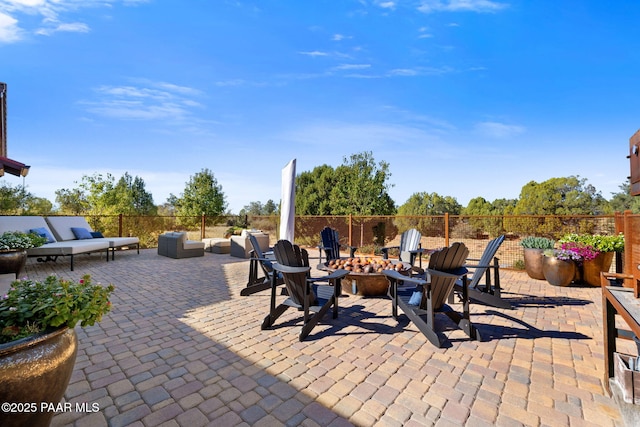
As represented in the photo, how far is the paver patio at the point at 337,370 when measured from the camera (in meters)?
1.73

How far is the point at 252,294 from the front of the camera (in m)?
4.54

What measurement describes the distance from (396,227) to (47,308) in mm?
9810

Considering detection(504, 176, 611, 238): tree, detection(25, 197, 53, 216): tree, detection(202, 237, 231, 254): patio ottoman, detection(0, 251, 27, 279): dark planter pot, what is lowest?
detection(202, 237, 231, 254): patio ottoman

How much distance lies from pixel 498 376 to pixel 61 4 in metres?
8.74

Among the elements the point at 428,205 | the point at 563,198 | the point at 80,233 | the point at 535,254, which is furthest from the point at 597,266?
the point at 428,205

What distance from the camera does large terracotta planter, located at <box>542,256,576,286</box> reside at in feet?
16.4

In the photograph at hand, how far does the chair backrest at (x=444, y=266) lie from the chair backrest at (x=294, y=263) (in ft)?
4.04

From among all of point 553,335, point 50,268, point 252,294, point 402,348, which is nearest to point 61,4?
point 50,268

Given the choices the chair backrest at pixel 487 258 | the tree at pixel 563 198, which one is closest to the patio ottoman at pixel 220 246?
the chair backrest at pixel 487 258

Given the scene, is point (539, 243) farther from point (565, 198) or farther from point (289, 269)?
point (565, 198)

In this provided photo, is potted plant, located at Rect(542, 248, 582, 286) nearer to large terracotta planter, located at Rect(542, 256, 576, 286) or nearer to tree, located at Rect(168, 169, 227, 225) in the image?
large terracotta planter, located at Rect(542, 256, 576, 286)

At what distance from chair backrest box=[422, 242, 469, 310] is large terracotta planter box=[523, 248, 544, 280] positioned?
3.65 m

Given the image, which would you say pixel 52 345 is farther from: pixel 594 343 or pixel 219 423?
pixel 594 343

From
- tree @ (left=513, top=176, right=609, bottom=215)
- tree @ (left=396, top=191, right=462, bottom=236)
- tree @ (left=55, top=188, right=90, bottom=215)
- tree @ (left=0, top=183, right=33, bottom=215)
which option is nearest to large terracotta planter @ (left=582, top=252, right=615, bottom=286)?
tree @ (left=513, top=176, right=609, bottom=215)
